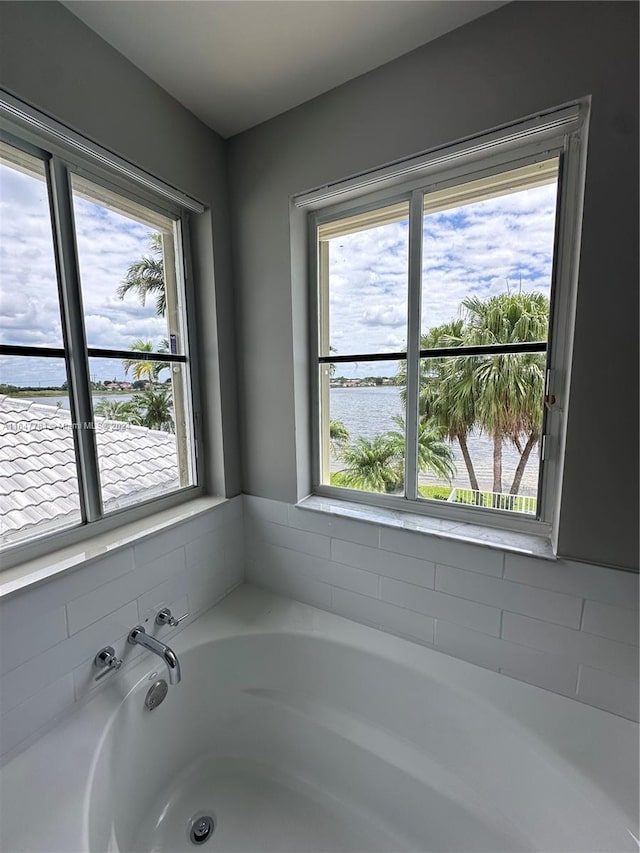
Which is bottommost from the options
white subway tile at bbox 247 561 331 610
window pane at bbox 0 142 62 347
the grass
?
white subway tile at bbox 247 561 331 610

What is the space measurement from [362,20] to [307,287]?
2.65ft

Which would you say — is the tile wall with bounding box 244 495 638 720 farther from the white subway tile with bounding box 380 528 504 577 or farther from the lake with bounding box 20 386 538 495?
the lake with bounding box 20 386 538 495

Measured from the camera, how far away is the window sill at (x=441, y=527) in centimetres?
114

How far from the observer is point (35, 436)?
1075 millimetres

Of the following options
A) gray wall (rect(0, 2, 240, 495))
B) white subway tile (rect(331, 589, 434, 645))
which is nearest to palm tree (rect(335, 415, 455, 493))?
white subway tile (rect(331, 589, 434, 645))

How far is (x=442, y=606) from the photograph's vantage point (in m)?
1.27

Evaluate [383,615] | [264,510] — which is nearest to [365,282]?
[264,510]

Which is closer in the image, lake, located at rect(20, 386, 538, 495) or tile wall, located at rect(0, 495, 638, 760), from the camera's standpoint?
tile wall, located at rect(0, 495, 638, 760)

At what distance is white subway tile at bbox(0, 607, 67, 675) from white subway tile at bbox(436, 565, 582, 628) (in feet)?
3.99

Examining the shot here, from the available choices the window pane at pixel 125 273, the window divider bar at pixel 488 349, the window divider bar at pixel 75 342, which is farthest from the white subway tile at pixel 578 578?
the window pane at pixel 125 273

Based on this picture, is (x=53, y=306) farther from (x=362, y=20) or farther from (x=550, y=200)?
(x=550, y=200)

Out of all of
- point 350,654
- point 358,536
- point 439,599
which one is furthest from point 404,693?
point 358,536

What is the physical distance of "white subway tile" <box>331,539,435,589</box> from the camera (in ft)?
4.25

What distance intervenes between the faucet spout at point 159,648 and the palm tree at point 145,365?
92 centimetres
